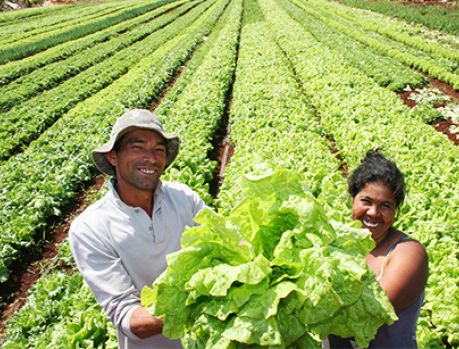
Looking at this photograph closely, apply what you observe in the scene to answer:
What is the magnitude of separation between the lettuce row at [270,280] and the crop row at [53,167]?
5.78m

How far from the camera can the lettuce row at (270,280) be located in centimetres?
183

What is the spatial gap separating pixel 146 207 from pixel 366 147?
622cm

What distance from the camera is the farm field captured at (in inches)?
195

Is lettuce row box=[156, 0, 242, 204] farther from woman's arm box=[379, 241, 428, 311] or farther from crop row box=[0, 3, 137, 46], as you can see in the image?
crop row box=[0, 3, 137, 46]

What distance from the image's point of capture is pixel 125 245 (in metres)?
2.64

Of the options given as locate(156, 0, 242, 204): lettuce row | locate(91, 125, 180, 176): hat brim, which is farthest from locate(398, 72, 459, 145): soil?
locate(91, 125, 180, 176): hat brim

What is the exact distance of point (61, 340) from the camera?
429cm

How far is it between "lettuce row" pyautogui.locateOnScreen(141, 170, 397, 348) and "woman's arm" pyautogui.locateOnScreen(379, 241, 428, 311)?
0.46 m

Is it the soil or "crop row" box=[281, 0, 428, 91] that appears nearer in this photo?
the soil

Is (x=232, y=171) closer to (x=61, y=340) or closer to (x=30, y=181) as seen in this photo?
(x=61, y=340)

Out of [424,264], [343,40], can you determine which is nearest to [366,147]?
[424,264]

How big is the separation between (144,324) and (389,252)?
169cm

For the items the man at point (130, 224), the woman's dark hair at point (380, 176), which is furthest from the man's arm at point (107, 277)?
the woman's dark hair at point (380, 176)

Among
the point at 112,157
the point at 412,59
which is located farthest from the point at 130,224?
the point at 412,59
